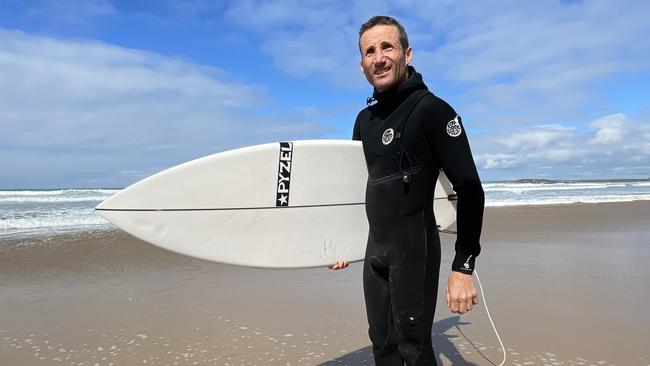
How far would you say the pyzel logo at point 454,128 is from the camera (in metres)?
1.60

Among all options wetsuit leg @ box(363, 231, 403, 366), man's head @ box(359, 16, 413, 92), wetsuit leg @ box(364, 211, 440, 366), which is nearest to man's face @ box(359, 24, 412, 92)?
man's head @ box(359, 16, 413, 92)

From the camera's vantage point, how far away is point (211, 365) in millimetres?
2852

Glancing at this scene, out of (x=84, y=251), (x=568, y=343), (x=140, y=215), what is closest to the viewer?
(x=140, y=215)

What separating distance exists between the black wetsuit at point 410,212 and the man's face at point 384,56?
5 centimetres

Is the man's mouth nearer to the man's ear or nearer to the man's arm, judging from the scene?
the man's ear

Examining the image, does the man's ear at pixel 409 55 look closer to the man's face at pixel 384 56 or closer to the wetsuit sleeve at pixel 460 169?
the man's face at pixel 384 56

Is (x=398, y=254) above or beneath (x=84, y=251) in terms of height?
above

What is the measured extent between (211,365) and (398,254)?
1.76 meters

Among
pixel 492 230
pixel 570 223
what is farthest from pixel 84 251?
pixel 570 223

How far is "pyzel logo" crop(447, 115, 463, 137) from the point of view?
160 centimetres

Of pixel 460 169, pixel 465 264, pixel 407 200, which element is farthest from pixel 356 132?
pixel 465 264

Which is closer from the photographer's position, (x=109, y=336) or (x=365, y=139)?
(x=365, y=139)

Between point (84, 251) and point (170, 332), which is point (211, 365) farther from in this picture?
point (84, 251)

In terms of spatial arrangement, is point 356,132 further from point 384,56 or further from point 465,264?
point 465,264
